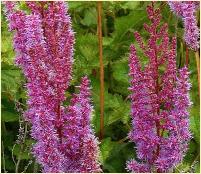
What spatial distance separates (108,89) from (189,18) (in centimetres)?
97

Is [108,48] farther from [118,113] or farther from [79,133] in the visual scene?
[79,133]

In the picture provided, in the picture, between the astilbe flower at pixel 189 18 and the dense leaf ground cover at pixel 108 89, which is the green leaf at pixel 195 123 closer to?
the dense leaf ground cover at pixel 108 89

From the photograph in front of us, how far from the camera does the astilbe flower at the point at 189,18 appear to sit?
7.07 ft

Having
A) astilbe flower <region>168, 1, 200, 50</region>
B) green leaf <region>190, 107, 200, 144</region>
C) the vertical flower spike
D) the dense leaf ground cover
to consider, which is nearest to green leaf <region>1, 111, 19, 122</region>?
the dense leaf ground cover

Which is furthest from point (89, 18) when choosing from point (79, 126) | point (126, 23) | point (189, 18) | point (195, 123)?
point (79, 126)

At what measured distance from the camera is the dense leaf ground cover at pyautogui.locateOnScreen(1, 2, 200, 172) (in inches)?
103

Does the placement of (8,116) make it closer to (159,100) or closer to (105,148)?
(105,148)

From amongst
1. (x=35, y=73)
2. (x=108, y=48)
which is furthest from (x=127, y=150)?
(x=35, y=73)

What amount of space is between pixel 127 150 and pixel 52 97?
858 mm

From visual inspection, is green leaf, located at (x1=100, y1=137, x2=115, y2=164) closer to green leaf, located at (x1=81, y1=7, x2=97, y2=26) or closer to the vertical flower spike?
the vertical flower spike

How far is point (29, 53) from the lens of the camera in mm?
2027

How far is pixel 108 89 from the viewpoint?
3.04 metres

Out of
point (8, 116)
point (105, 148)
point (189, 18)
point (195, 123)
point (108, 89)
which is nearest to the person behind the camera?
point (189, 18)

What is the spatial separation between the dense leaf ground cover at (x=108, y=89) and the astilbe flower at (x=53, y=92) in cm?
37
